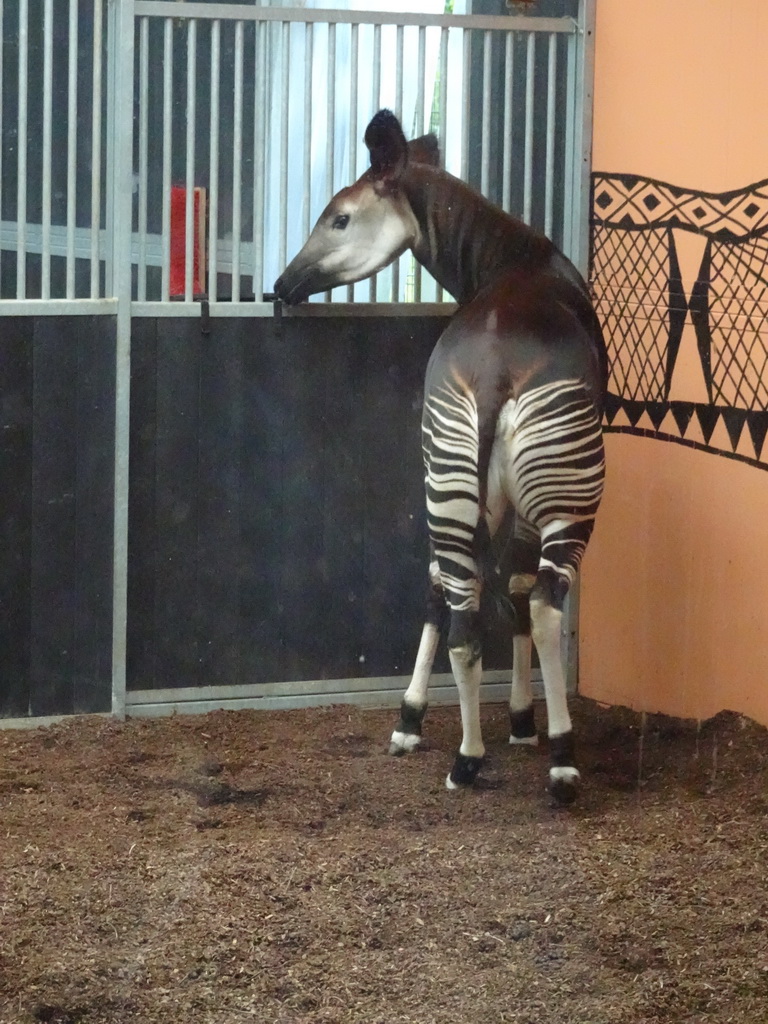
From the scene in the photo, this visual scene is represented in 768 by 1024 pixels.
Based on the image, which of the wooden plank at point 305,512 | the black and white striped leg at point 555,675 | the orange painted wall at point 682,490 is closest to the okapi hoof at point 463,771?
the black and white striped leg at point 555,675

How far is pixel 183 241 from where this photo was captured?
4.45 metres

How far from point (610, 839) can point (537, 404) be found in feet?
3.65

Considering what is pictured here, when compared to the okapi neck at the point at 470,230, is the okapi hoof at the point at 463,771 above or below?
below

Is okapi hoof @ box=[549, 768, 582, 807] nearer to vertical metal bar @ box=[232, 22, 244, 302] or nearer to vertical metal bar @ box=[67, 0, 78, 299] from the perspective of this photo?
vertical metal bar @ box=[232, 22, 244, 302]

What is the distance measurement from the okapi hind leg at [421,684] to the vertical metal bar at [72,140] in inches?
56.3

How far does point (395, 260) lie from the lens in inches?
168

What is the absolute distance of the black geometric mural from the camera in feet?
12.9

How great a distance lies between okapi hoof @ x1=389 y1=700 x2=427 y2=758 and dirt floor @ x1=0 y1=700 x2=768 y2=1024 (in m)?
0.06

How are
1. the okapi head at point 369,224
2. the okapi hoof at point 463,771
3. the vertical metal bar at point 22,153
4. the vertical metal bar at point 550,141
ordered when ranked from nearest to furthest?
the okapi hoof at point 463,771 < the okapi head at point 369,224 < the vertical metal bar at point 22,153 < the vertical metal bar at point 550,141

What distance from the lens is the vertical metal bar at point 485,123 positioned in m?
4.51

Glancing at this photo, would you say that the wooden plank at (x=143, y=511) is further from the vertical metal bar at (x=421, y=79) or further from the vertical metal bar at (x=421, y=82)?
the vertical metal bar at (x=421, y=79)

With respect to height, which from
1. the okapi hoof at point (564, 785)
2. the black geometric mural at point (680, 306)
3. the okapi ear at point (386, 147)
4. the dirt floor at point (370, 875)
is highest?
the okapi ear at point (386, 147)

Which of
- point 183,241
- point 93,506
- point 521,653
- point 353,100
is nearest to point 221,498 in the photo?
point 93,506

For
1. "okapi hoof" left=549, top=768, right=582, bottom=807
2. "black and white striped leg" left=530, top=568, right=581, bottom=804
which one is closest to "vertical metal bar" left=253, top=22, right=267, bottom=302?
"black and white striped leg" left=530, top=568, right=581, bottom=804
